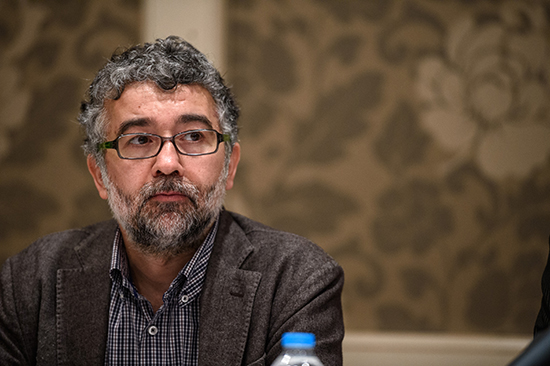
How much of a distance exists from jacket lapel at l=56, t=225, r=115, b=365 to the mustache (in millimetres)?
271

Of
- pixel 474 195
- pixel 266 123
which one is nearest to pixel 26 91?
pixel 266 123

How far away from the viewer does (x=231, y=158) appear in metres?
1.49

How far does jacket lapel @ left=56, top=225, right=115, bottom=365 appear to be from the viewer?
1.29 meters

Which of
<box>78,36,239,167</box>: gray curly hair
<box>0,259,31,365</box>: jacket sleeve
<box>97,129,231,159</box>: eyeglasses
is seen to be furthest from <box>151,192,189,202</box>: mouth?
<box>0,259,31,365</box>: jacket sleeve

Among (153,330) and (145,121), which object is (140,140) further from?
(153,330)

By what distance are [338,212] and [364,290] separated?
0.42m

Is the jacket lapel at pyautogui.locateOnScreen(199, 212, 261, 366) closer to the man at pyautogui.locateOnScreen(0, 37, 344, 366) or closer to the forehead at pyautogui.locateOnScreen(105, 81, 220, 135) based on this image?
the man at pyautogui.locateOnScreen(0, 37, 344, 366)

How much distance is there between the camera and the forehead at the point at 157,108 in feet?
4.20

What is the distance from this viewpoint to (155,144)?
1297mm

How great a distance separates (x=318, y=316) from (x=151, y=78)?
0.78 m

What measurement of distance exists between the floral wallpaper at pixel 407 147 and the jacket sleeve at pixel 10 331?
4.26ft

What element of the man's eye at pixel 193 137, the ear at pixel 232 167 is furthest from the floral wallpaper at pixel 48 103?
the man's eye at pixel 193 137

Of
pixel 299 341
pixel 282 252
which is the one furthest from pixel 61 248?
pixel 299 341

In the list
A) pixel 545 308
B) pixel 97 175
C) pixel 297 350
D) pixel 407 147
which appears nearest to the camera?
pixel 297 350
